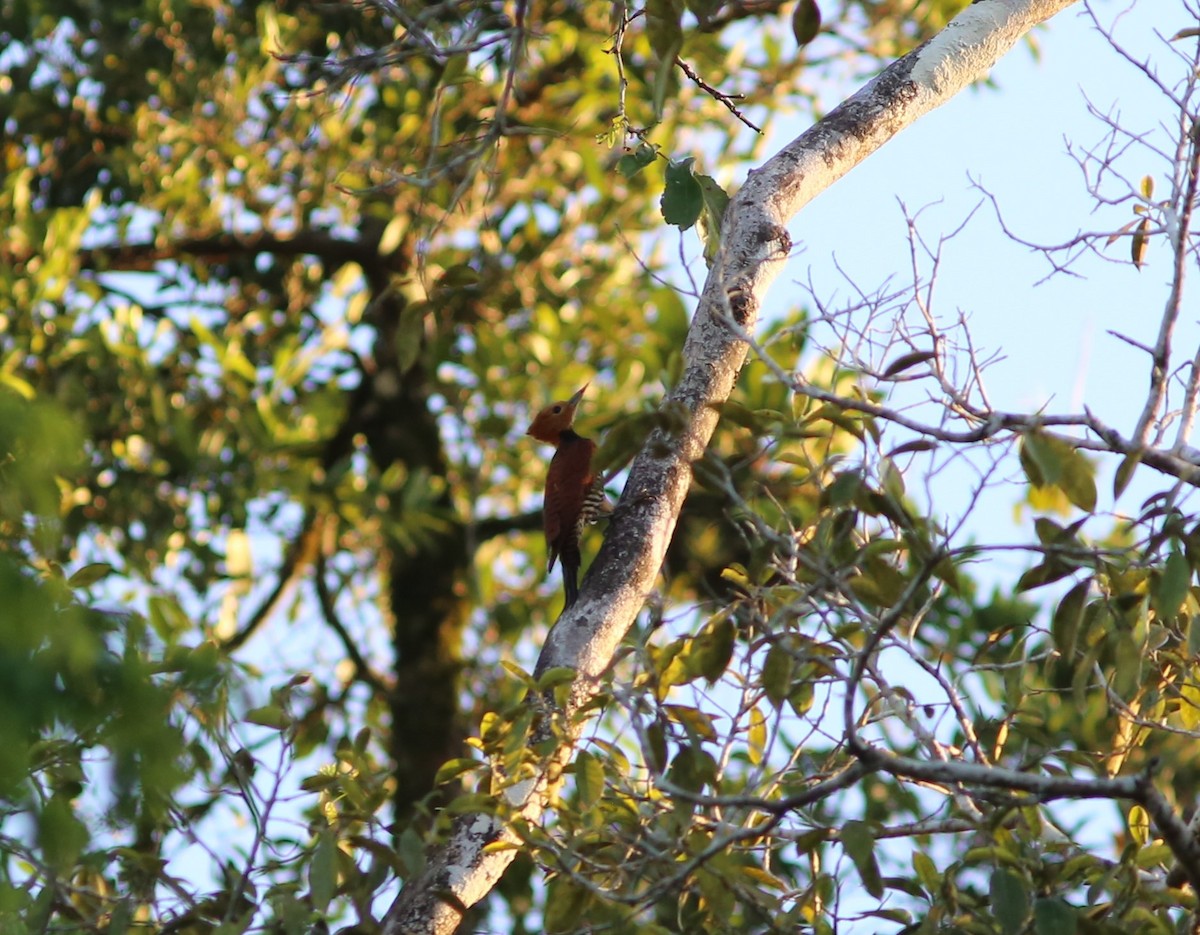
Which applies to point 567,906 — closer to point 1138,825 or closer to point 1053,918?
point 1053,918

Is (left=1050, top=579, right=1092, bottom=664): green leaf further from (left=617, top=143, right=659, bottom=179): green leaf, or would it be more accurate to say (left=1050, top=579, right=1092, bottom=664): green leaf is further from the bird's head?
the bird's head

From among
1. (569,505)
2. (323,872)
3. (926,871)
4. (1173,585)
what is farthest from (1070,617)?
(569,505)

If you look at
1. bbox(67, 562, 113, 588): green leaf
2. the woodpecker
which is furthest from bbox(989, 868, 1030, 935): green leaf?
the woodpecker

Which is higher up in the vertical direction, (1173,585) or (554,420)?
(554,420)

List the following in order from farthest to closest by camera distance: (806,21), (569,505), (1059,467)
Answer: (569,505), (806,21), (1059,467)

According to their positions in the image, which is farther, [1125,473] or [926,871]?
[926,871]

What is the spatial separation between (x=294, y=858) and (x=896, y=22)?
240 inches

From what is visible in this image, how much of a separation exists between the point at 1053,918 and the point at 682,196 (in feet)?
5.08

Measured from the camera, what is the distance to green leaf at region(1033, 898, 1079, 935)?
8.30 feet

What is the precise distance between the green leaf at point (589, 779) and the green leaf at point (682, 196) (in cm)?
109

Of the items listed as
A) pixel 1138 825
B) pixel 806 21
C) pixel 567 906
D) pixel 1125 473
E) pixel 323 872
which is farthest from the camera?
pixel 1138 825

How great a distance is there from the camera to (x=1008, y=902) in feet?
8.39

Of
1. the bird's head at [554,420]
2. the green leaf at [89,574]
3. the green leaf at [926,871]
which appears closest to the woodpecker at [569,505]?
the bird's head at [554,420]

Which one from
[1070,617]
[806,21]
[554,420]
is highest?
[554,420]
